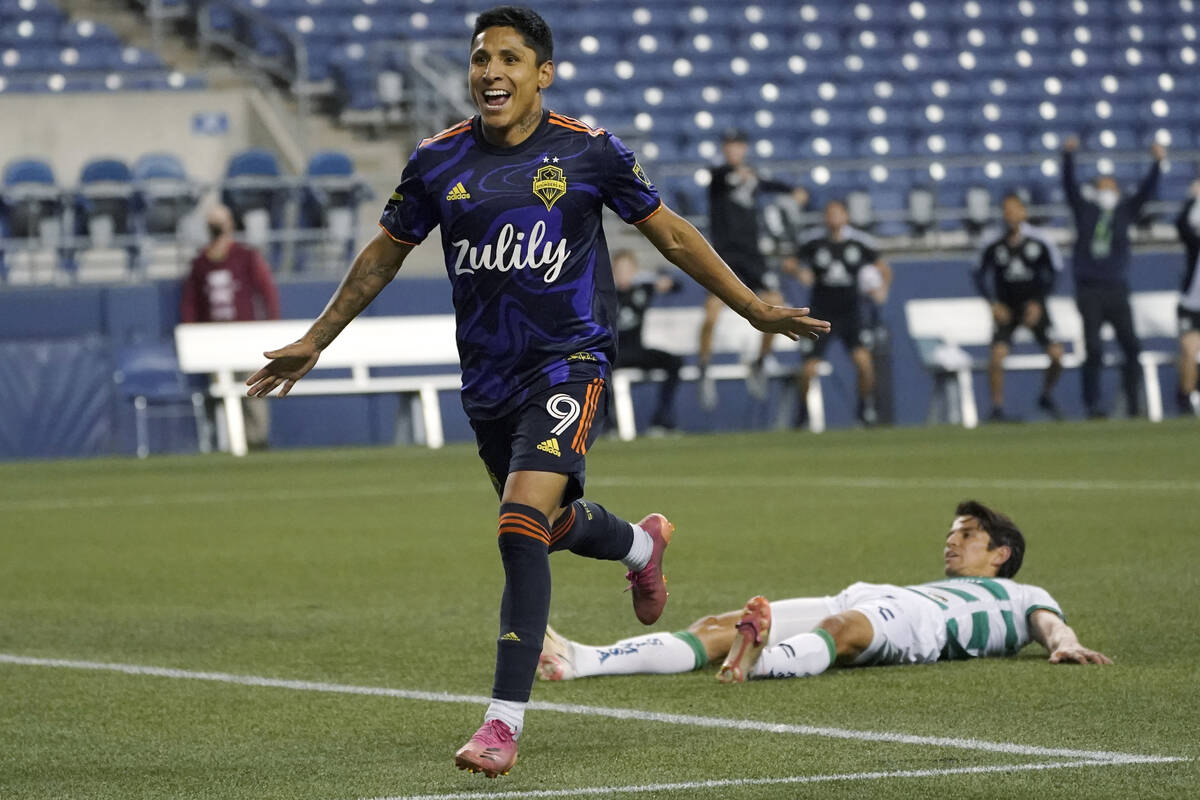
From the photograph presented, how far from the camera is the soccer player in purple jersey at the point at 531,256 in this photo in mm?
4840

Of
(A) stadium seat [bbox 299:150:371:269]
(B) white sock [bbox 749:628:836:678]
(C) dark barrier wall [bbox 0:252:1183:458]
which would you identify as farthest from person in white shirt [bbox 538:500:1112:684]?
(A) stadium seat [bbox 299:150:371:269]

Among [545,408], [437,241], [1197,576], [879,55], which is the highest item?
[879,55]

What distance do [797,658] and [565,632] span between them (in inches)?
56.3

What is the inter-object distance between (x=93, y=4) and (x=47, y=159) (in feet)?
10.8

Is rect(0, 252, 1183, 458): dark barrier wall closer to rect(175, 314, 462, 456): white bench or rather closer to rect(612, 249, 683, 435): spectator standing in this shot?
rect(175, 314, 462, 456): white bench

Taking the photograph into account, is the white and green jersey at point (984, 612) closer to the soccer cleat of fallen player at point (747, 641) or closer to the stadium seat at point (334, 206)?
the soccer cleat of fallen player at point (747, 641)

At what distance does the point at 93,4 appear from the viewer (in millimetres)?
26344

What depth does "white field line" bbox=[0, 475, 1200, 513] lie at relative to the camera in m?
12.5

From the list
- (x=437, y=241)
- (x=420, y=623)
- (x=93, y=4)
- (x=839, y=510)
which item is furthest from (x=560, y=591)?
(x=93, y=4)

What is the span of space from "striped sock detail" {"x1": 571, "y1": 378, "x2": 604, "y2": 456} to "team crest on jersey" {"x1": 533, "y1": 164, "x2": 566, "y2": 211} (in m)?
0.44

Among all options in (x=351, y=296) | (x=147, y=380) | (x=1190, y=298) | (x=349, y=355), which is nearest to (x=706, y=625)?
(x=351, y=296)

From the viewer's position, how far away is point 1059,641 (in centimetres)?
587

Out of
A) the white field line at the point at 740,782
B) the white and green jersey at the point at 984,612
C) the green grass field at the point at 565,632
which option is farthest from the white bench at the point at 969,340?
the white field line at the point at 740,782

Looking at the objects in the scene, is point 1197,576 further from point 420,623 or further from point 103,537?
point 103,537
